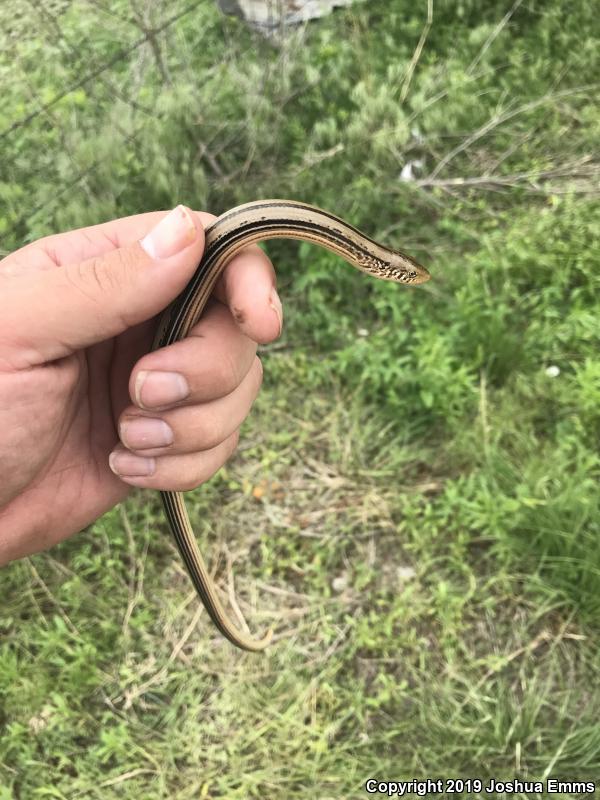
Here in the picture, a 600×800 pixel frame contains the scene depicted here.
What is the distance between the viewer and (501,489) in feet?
6.72

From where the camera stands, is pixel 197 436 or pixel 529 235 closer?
pixel 197 436

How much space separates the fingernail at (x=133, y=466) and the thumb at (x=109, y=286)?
0.34 m

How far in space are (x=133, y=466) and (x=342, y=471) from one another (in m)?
0.99

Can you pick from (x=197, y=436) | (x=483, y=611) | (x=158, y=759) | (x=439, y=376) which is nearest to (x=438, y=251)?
(x=439, y=376)

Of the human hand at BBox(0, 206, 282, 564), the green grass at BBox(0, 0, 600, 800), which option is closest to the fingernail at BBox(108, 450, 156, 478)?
the human hand at BBox(0, 206, 282, 564)

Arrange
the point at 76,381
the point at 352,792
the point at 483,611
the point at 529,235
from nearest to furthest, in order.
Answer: the point at 76,381 < the point at 352,792 < the point at 483,611 < the point at 529,235

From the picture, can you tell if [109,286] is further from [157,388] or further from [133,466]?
[133,466]

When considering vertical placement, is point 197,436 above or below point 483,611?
above

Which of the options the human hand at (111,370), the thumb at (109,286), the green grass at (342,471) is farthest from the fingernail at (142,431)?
the green grass at (342,471)

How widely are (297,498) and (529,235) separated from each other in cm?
141

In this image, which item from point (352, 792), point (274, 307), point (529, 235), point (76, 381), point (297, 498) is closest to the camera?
point (274, 307)

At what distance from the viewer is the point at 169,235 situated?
111 centimetres

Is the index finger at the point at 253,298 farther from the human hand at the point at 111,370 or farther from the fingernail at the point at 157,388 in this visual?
the fingernail at the point at 157,388

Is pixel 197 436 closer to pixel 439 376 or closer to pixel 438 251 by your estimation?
pixel 439 376
